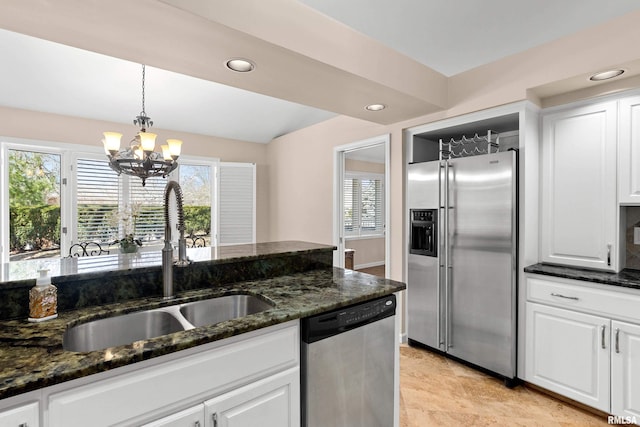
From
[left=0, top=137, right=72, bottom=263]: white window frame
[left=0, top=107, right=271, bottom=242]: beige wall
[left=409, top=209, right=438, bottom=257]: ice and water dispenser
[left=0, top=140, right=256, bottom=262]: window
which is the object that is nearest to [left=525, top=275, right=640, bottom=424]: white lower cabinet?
[left=409, top=209, right=438, bottom=257]: ice and water dispenser

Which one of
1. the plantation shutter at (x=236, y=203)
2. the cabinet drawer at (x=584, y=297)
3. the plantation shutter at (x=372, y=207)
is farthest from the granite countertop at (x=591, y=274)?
the plantation shutter at (x=372, y=207)

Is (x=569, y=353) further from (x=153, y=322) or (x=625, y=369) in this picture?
(x=153, y=322)

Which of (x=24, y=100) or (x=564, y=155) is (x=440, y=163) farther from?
(x=24, y=100)

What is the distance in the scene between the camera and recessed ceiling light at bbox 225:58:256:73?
191 cm

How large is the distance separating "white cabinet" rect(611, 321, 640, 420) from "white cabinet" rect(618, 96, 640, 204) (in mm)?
853

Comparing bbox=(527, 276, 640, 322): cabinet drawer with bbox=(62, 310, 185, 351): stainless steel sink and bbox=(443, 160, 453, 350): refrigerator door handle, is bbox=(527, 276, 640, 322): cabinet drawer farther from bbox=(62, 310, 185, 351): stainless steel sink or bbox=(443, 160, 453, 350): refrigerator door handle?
bbox=(62, 310, 185, 351): stainless steel sink

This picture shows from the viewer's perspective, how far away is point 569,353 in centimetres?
223

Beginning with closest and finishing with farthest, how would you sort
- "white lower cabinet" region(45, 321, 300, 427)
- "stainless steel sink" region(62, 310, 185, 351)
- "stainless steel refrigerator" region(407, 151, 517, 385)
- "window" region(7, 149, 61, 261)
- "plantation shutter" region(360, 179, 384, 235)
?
"white lower cabinet" region(45, 321, 300, 427)
"stainless steel sink" region(62, 310, 185, 351)
"stainless steel refrigerator" region(407, 151, 517, 385)
"window" region(7, 149, 61, 261)
"plantation shutter" region(360, 179, 384, 235)

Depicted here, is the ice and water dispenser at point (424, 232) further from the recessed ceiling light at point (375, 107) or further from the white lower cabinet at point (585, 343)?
the recessed ceiling light at point (375, 107)

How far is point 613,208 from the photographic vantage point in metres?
2.26

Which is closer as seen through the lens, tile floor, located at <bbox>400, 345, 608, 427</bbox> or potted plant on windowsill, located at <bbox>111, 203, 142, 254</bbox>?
tile floor, located at <bbox>400, 345, 608, 427</bbox>

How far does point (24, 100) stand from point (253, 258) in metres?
3.65

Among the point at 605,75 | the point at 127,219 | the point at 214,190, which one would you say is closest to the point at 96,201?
the point at 127,219

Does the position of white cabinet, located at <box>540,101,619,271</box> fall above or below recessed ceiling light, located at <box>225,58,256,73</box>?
below
